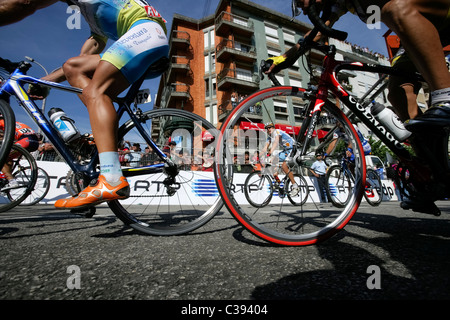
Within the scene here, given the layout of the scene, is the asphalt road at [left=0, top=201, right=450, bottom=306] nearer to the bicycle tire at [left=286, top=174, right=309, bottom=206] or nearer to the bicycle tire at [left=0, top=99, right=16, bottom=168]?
the bicycle tire at [left=286, top=174, right=309, bottom=206]

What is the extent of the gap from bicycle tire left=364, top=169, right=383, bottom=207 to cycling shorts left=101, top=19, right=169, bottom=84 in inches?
206

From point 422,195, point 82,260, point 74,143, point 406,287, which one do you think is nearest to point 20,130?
point 74,143

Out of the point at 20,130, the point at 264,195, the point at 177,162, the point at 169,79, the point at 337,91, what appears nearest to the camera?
the point at 337,91

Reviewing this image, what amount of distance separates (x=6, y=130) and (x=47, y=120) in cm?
24

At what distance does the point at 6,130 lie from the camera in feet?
4.82

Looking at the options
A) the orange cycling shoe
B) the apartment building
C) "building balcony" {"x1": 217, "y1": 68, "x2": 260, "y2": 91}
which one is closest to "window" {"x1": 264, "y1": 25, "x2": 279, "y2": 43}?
the apartment building

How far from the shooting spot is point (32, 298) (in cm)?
56

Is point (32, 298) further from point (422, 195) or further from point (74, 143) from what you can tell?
point (422, 195)

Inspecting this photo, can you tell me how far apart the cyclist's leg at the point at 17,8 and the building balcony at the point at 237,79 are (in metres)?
18.5

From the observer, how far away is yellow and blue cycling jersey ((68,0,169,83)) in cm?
135

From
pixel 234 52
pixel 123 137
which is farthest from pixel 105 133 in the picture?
pixel 234 52

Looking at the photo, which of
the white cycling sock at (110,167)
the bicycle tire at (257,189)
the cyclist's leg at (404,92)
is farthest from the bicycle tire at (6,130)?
the bicycle tire at (257,189)
